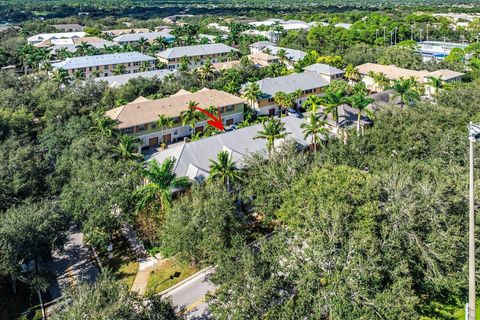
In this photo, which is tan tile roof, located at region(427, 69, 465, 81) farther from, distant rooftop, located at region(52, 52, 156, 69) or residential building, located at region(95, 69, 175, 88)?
distant rooftop, located at region(52, 52, 156, 69)

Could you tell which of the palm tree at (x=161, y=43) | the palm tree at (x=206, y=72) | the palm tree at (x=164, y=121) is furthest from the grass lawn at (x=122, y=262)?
the palm tree at (x=161, y=43)

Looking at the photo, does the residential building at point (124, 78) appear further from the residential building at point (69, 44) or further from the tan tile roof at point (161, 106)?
the residential building at point (69, 44)

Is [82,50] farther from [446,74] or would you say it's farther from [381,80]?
[446,74]

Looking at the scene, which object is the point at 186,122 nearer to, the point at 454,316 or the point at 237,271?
the point at 237,271

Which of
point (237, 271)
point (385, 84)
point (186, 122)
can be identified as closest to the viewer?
point (237, 271)

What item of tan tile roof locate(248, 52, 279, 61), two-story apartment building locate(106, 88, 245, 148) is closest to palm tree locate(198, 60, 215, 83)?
two-story apartment building locate(106, 88, 245, 148)

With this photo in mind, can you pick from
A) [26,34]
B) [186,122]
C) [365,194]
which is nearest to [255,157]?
[365,194]
